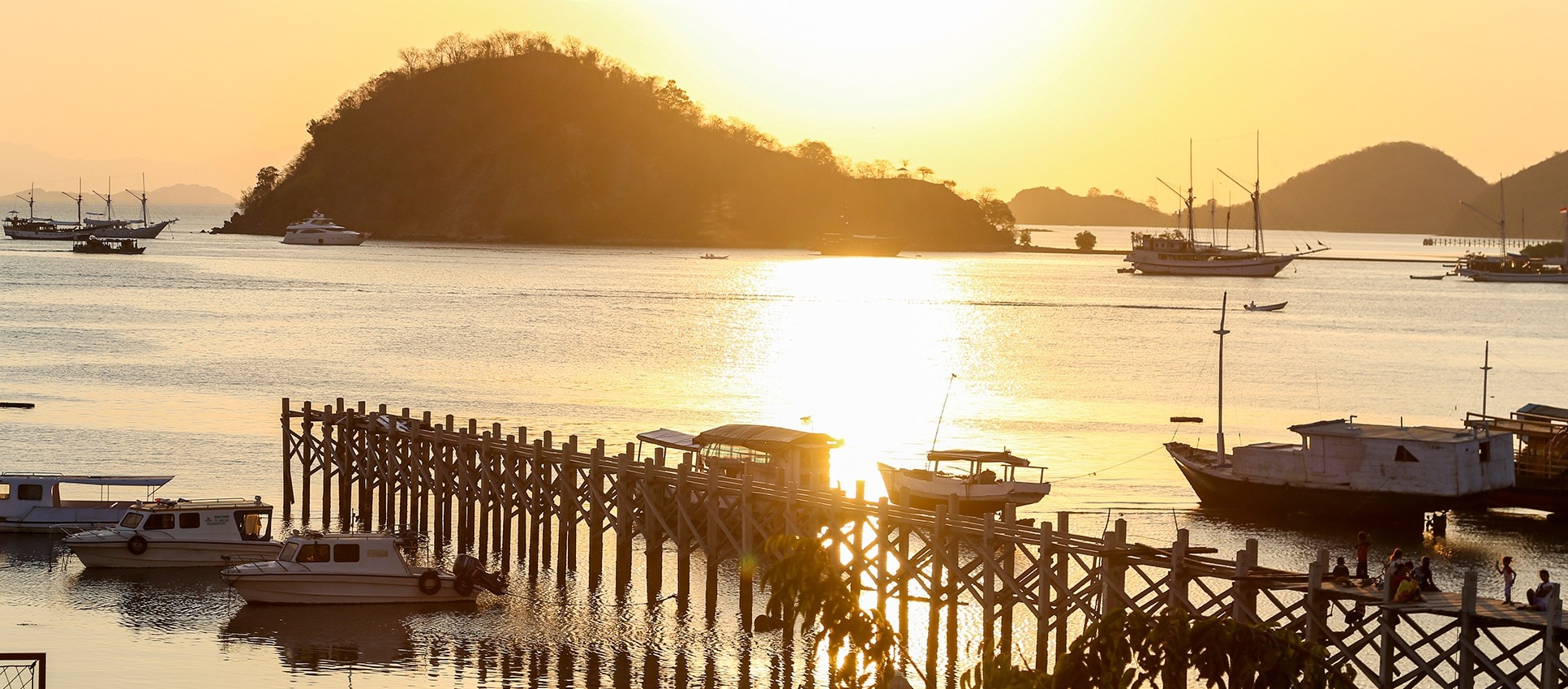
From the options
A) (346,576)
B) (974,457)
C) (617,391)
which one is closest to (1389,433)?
(974,457)

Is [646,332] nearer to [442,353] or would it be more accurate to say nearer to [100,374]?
[442,353]

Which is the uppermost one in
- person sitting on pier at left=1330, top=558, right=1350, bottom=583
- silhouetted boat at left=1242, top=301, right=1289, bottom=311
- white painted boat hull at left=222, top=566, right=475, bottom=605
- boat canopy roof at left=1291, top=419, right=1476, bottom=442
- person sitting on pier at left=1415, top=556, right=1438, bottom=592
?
silhouetted boat at left=1242, top=301, right=1289, bottom=311

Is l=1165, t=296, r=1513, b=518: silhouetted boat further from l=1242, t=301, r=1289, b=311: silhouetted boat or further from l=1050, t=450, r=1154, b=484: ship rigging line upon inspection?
l=1242, t=301, r=1289, b=311: silhouetted boat

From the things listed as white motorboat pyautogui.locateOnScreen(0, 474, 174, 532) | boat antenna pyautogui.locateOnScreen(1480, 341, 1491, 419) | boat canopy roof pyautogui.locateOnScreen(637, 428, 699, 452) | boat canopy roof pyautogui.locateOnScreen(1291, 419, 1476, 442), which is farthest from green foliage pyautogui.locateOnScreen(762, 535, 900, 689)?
boat antenna pyautogui.locateOnScreen(1480, 341, 1491, 419)

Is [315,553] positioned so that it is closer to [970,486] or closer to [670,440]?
[670,440]

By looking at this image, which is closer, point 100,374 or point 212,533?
point 212,533

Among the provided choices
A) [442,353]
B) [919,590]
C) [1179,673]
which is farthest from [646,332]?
[1179,673]

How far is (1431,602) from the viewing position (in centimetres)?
2230

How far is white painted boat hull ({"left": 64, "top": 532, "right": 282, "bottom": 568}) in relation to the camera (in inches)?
1446

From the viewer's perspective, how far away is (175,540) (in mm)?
36844

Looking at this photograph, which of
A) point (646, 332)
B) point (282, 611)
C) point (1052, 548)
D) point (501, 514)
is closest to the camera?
point (1052, 548)

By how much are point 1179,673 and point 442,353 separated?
85298mm

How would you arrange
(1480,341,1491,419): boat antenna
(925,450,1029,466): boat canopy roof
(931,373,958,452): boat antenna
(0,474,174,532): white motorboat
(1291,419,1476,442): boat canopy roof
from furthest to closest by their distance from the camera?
(931,373,958,452): boat antenna → (1480,341,1491,419): boat antenna → (1291,419,1476,442): boat canopy roof → (925,450,1029,466): boat canopy roof → (0,474,174,532): white motorboat

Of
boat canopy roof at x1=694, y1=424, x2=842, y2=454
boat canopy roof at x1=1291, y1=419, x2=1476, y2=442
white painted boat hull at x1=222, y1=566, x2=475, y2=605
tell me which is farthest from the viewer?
boat canopy roof at x1=1291, y1=419, x2=1476, y2=442
